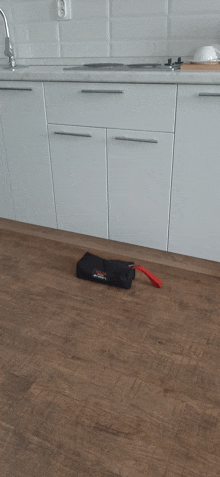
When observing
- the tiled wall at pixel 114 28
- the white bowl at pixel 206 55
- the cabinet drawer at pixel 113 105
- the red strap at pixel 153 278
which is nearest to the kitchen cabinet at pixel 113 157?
the cabinet drawer at pixel 113 105

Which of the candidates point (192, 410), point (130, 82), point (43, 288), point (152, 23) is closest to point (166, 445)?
point (192, 410)

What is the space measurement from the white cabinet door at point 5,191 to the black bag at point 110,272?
0.73 metres

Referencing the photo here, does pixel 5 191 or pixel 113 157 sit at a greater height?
pixel 113 157

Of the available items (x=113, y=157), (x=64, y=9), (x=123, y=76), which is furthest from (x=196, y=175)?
(x=64, y=9)

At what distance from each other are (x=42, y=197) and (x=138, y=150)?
2.32 feet

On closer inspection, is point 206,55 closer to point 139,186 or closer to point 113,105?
point 113,105

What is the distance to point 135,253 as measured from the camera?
2.11 m

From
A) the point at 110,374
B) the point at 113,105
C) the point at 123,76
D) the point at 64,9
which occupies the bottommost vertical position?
the point at 110,374

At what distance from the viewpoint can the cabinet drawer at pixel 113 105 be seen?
5.46 ft

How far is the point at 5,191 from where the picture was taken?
2328mm

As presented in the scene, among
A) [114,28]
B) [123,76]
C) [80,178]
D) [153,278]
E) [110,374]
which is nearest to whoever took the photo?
[110,374]

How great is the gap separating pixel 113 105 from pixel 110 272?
81cm

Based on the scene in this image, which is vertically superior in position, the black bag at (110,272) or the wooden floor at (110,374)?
the black bag at (110,272)

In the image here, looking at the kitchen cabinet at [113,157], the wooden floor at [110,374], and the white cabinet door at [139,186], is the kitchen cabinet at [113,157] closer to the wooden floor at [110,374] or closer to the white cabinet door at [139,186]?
the white cabinet door at [139,186]
